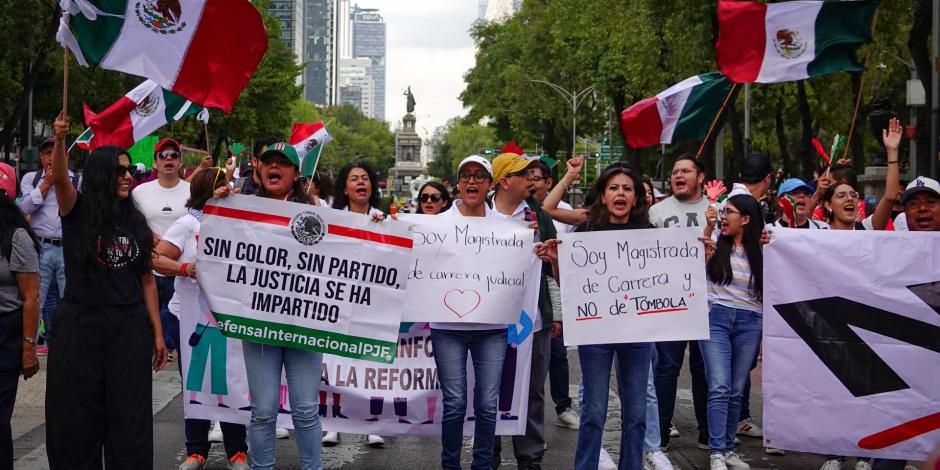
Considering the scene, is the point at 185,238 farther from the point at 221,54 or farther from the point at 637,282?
the point at 637,282

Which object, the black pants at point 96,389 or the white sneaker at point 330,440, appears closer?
the black pants at point 96,389

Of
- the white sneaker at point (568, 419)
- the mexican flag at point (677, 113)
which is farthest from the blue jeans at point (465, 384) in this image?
the mexican flag at point (677, 113)

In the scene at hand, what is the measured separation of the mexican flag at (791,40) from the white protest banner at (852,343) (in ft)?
11.9

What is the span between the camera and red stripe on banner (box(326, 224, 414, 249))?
6535 mm

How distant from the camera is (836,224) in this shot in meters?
8.10

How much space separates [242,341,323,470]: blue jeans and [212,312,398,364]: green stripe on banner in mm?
50

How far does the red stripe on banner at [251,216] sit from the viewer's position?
6449 millimetres

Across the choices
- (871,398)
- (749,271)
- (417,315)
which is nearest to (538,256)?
(417,315)

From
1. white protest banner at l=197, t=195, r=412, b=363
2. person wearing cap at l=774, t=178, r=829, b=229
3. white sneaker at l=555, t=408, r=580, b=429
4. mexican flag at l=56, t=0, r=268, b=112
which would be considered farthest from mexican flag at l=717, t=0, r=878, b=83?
white protest banner at l=197, t=195, r=412, b=363

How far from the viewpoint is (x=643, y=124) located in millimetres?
11281

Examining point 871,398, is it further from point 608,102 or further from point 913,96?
point 608,102

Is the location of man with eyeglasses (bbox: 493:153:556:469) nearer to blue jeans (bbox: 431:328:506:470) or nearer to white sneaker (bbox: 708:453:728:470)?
blue jeans (bbox: 431:328:506:470)

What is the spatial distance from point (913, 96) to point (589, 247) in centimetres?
1526

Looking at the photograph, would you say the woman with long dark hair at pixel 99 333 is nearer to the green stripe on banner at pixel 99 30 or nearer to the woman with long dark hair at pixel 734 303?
the green stripe on banner at pixel 99 30
